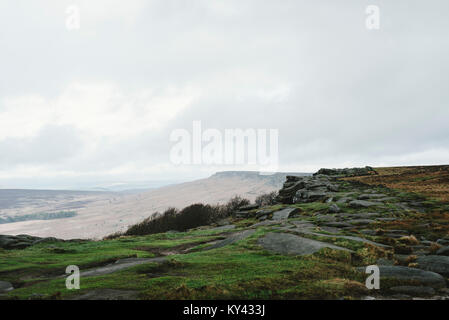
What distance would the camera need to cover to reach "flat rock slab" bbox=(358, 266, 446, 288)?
759 centimetres

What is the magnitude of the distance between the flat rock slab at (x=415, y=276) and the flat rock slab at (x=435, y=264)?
73 cm

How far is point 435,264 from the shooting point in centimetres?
906

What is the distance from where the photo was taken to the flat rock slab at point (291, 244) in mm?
11797

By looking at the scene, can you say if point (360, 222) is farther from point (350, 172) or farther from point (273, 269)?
point (350, 172)

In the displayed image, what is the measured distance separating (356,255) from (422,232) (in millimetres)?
7139

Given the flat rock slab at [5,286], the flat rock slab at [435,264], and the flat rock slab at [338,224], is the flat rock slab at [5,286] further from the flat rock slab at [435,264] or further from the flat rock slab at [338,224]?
the flat rock slab at [338,224]

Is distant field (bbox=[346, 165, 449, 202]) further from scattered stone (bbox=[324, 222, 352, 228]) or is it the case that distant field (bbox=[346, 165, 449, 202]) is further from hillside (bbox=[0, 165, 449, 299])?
hillside (bbox=[0, 165, 449, 299])

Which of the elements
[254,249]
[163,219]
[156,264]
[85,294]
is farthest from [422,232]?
[163,219]

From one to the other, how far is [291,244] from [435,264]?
19.5ft

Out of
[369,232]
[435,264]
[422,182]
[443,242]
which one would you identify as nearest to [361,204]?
[369,232]

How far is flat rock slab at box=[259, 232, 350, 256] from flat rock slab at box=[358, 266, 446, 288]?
2.79 meters
